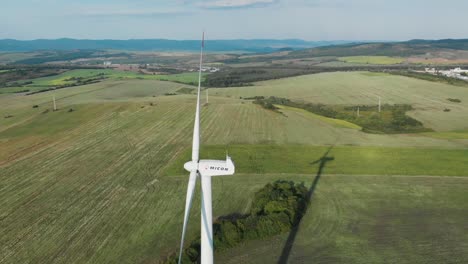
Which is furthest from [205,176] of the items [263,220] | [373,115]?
[373,115]

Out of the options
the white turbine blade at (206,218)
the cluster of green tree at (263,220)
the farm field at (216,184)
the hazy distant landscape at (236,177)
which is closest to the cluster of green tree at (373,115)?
the hazy distant landscape at (236,177)

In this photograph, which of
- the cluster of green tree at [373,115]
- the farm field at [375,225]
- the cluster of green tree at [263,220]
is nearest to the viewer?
the farm field at [375,225]

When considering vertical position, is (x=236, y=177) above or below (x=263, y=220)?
below

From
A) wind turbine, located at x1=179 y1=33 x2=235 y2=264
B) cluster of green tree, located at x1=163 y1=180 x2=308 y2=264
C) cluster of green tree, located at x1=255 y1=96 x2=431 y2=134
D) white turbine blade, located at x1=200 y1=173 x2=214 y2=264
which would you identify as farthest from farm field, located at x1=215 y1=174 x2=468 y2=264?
cluster of green tree, located at x1=255 y1=96 x2=431 y2=134

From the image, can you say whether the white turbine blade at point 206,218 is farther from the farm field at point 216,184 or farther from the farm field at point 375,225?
the farm field at point 216,184

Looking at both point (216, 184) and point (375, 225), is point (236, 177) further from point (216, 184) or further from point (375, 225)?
point (375, 225)

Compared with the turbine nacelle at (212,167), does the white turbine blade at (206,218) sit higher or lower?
lower

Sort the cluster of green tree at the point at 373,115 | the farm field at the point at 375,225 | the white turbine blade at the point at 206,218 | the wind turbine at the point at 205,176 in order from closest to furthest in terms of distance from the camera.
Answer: the wind turbine at the point at 205,176 → the white turbine blade at the point at 206,218 → the farm field at the point at 375,225 → the cluster of green tree at the point at 373,115
